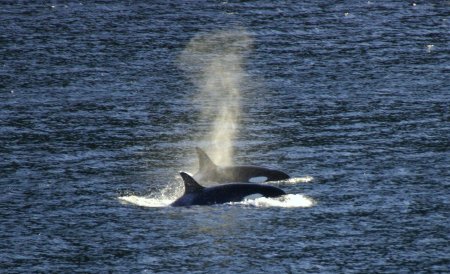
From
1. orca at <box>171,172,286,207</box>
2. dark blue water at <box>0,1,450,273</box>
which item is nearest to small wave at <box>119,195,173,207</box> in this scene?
dark blue water at <box>0,1,450,273</box>

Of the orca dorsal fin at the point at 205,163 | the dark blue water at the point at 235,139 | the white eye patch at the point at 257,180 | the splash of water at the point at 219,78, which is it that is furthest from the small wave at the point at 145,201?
the splash of water at the point at 219,78

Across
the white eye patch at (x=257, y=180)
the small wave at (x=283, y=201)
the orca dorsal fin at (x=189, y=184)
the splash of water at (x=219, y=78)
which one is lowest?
the splash of water at (x=219, y=78)

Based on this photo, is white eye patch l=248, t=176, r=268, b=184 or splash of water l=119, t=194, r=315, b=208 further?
white eye patch l=248, t=176, r=268, b=184

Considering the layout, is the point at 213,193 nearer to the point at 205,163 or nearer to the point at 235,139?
the point at 205,163

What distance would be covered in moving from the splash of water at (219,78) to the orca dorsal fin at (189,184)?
5.72m

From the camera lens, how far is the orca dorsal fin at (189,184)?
112ft

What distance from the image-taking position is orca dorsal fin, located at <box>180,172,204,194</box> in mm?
34281

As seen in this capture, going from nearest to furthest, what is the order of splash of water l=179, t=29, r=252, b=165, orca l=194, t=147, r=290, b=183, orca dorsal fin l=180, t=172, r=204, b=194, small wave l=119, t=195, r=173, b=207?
1. orca dorsal fin l=180, t=172, r=204, b=194
2. small wave l=119, t=195, r=173, b=207
3. orca l=194, t=147, r=290, b=183
4. splash of water l=179, t=29, r=252, b=165

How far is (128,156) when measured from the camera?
4106 cm

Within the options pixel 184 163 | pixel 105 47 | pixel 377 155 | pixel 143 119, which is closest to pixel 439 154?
pixel 377 155

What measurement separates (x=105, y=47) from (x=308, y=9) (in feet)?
46.6

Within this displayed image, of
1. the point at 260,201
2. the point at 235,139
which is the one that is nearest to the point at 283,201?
the point at 260,201

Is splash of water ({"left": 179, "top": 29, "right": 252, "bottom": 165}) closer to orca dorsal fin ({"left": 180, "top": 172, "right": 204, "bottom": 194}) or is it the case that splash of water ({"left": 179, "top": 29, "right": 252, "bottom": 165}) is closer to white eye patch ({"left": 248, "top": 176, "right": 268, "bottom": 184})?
white eye patch ({"left": 248, "top": 176, "right": 268, "bottom": 184})

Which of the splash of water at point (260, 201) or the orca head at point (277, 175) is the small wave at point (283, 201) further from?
the orca head at point (277, 175)
